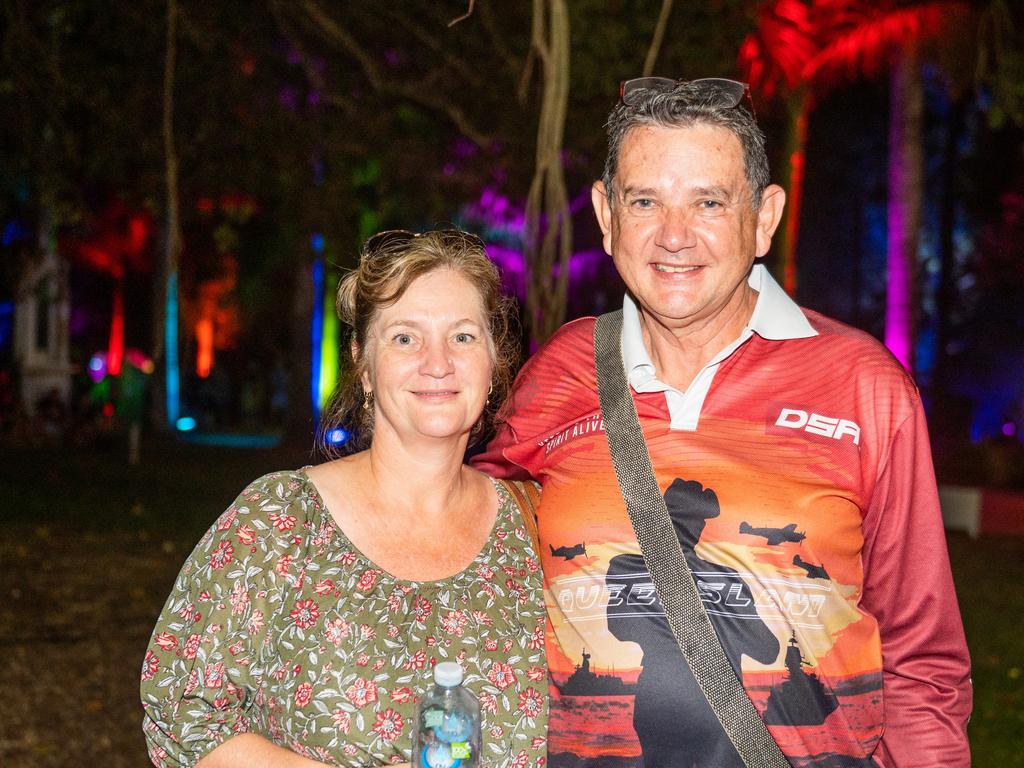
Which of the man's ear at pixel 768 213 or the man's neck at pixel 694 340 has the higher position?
the man's ear at pixel 768 213

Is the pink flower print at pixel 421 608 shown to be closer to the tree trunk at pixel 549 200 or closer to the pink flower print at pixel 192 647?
the pink flower print at pixel 192 647

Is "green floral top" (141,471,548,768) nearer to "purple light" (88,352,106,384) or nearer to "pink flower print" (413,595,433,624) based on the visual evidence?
"pink flower print" (413,595,433,624)

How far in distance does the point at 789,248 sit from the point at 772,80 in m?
2.62

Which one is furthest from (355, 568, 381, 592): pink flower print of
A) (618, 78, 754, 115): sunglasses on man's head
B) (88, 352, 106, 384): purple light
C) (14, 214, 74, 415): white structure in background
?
(88, 352, 106, 384): purple light

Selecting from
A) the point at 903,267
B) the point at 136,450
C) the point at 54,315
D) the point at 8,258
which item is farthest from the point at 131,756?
the point at 54,315

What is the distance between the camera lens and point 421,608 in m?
2.80

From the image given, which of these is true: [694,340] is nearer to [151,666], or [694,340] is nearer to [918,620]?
[918,620]

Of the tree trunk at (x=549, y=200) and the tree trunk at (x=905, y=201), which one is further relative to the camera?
the tree trunk at (x=905, y=201)

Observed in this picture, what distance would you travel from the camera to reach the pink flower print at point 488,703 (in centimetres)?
275

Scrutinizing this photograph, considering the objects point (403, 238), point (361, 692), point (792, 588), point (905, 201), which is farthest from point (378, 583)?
point (905, 201)

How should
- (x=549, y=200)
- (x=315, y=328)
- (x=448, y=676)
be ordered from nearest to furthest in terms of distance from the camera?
(x=448, y=676), (x=549, y=200), (x=315, y=328)

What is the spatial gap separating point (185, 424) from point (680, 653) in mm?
31845

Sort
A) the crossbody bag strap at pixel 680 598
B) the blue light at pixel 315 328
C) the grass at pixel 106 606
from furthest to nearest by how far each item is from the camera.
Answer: the blue light at pixel 315 328 < the grass at pixel 106 606 < the crossbody bag strap at pixel 680 598

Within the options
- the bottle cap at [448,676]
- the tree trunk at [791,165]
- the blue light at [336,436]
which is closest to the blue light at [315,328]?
the tree trunk at [791,165]
